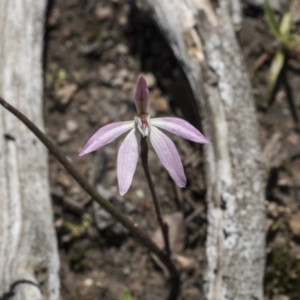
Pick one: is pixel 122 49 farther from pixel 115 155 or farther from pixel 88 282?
pixel 88 282

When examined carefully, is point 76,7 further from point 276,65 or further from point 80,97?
point 276,65

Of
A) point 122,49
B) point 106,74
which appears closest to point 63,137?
point 106,74

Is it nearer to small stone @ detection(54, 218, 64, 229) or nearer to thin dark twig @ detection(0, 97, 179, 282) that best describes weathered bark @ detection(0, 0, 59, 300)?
small stone @ detection(54, 218, 64, 229)

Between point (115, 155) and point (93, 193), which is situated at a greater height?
point (115, 155)

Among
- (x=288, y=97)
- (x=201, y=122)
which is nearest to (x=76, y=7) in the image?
(x=201, y=122)

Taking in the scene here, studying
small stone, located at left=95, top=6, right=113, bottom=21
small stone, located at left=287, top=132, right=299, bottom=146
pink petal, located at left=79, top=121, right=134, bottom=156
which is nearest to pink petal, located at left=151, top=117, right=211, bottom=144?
pink petal, located at left=79, top=121, right=134, bottom=156

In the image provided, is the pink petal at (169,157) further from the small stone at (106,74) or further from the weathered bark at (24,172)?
the small stone at (106,74)
